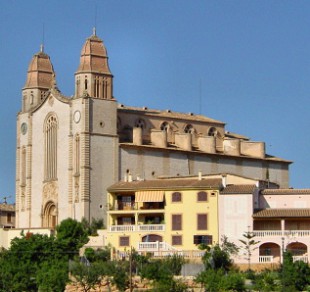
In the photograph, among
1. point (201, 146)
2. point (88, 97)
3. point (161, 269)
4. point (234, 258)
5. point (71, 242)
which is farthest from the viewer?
point (201, 146)

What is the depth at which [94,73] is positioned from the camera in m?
117

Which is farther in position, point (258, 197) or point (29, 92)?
point (29, 92)

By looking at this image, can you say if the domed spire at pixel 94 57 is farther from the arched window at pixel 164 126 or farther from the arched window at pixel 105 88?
the arched window at pixel 164 126

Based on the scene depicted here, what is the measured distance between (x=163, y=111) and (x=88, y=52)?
1330 centimetres

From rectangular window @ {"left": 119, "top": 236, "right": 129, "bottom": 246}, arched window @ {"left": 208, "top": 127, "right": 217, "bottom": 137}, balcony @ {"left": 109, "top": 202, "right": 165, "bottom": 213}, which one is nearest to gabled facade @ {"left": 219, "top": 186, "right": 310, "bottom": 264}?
balcony @ {"left": 109, "top": 202, "right": 165, "bottom": 213}

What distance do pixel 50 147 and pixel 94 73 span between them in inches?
288

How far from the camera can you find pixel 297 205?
103688 mm

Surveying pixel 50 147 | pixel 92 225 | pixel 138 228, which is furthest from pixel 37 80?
pixel 138 228

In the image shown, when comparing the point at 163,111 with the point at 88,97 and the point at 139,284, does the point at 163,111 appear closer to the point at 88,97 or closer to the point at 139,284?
the point at 88,97

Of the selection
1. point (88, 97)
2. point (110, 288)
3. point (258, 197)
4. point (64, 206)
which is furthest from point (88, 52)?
point (110, 288)

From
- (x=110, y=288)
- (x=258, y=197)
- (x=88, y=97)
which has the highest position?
(x=88, y=97)

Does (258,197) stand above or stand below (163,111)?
below

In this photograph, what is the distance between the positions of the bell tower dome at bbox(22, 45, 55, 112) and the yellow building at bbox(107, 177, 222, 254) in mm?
20329

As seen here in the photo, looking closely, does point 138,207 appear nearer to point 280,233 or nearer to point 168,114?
point 280,233
